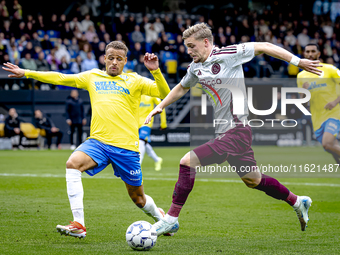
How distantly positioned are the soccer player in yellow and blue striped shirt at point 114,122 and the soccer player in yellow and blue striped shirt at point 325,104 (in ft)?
14.9

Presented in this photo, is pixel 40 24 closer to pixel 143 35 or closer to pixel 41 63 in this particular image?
pixel 41 63

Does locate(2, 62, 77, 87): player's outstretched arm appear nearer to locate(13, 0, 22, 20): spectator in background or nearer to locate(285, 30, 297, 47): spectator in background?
locate(13, 0, 22, 20): spectator in background

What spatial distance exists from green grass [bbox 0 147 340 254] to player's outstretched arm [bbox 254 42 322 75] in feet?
5.86

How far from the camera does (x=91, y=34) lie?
23.7 m

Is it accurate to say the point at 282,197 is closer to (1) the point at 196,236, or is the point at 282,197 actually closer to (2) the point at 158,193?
(1) the point at 196,236

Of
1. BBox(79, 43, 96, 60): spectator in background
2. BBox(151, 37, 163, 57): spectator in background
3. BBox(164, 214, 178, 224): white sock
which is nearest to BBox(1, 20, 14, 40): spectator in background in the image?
BBox(79, 43, 96, 60): spectator in background

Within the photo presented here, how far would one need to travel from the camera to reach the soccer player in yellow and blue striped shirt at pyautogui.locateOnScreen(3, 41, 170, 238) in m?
5.32

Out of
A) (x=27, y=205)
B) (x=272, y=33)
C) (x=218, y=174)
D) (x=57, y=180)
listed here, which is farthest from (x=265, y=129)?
(x=27, y=205)

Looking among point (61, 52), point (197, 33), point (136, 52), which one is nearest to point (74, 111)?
point (61, 52)

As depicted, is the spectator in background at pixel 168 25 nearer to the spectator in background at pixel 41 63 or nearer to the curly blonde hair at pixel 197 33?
the spectator in background at pixel 41 63

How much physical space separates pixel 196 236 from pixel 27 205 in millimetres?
3018

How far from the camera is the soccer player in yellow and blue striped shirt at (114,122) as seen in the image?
532 cm

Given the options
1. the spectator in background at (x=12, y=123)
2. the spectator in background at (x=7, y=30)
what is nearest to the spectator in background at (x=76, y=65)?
the spectator in background at (x=12, y=123)

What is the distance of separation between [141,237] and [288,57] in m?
2.30
